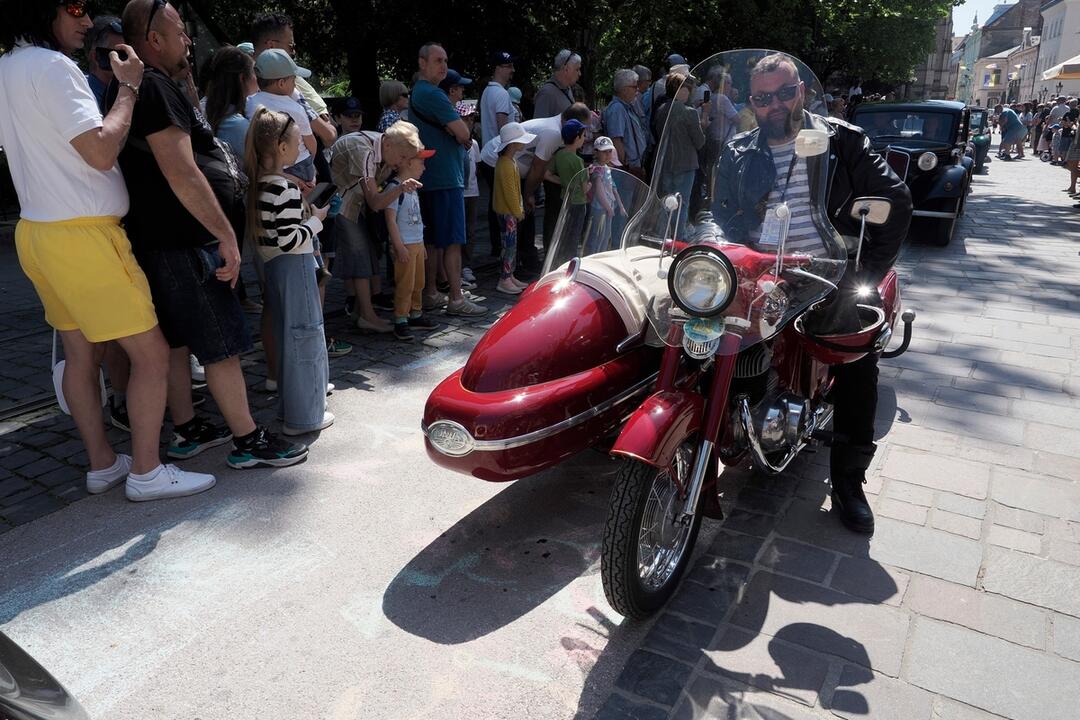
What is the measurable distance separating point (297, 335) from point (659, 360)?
6.29 ft

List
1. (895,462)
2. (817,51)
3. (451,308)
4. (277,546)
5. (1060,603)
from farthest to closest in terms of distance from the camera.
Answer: (817,51)
(451,308)
(895,462)
(277,546)
(1060,603)

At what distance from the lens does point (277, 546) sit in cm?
330

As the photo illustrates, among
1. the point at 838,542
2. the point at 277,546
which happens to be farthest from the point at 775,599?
the point at 277,546

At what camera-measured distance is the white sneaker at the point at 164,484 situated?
361 cm

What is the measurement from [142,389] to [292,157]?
1390 mm

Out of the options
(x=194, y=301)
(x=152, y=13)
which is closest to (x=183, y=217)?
(x=194, y=301)

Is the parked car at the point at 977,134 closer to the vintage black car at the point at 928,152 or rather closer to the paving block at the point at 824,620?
the vintage black car at the point at 928,152

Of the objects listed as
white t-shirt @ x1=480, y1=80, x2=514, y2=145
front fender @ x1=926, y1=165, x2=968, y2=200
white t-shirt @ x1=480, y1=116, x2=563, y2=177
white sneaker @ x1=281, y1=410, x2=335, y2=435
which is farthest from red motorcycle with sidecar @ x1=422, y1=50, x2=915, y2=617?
front fender @ x1=926, y1=165, x2=968, y2=200

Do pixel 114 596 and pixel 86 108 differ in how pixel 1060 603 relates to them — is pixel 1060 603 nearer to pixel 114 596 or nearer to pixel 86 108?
pixel 114 596

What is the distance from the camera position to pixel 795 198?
117 inches

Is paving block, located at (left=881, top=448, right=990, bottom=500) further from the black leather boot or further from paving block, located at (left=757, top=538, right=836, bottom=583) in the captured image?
paving block, located at (left=757, top=538, right=836, bottom=583)

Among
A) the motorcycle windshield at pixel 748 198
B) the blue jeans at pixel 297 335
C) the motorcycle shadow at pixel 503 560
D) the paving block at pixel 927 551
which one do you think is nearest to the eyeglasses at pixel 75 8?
the blue jeans at pixel 297 335

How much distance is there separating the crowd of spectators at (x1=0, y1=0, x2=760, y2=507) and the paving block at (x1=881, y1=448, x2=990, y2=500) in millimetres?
1812

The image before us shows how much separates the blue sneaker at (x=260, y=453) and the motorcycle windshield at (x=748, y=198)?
6.68 ft
